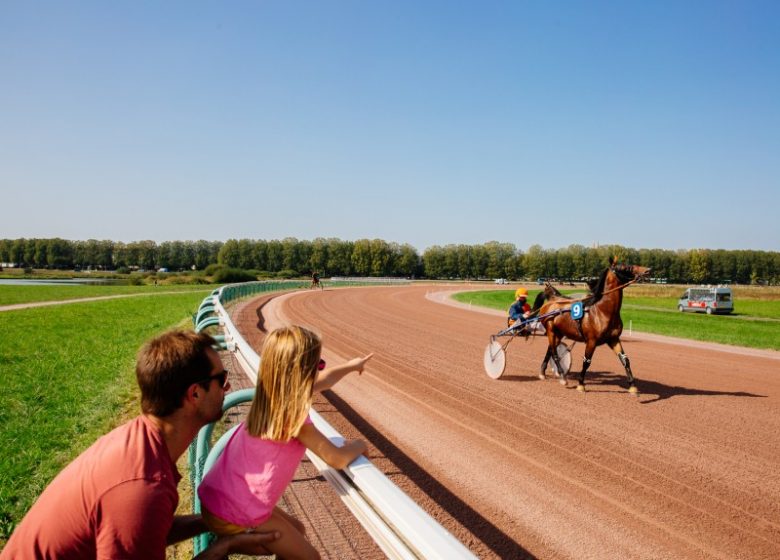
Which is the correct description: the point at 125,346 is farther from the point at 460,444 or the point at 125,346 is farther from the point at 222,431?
the point at 460,444

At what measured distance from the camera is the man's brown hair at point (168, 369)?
2.10m

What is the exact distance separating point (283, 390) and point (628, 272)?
316 inches

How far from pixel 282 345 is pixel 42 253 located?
540ft

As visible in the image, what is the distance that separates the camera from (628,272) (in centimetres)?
914

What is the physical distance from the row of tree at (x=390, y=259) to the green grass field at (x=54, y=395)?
104751mm

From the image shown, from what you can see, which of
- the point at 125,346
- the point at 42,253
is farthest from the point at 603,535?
the point at 42,253

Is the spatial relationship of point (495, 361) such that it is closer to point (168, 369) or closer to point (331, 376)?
point (331, 376)

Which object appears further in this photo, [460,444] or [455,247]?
[455,247]

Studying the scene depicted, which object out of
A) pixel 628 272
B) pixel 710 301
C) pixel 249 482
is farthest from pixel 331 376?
pixel 710 301

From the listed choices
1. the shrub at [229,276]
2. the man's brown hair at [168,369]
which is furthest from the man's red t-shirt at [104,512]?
the shrub at [229,276]

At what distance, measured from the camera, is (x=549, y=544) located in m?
4.11

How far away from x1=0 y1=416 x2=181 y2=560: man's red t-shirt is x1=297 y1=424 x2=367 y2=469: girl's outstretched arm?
68 cm

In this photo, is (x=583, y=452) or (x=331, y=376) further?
(x=583, y=452)

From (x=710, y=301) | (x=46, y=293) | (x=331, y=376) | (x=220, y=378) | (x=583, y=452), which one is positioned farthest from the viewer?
(x=46, y=293)
